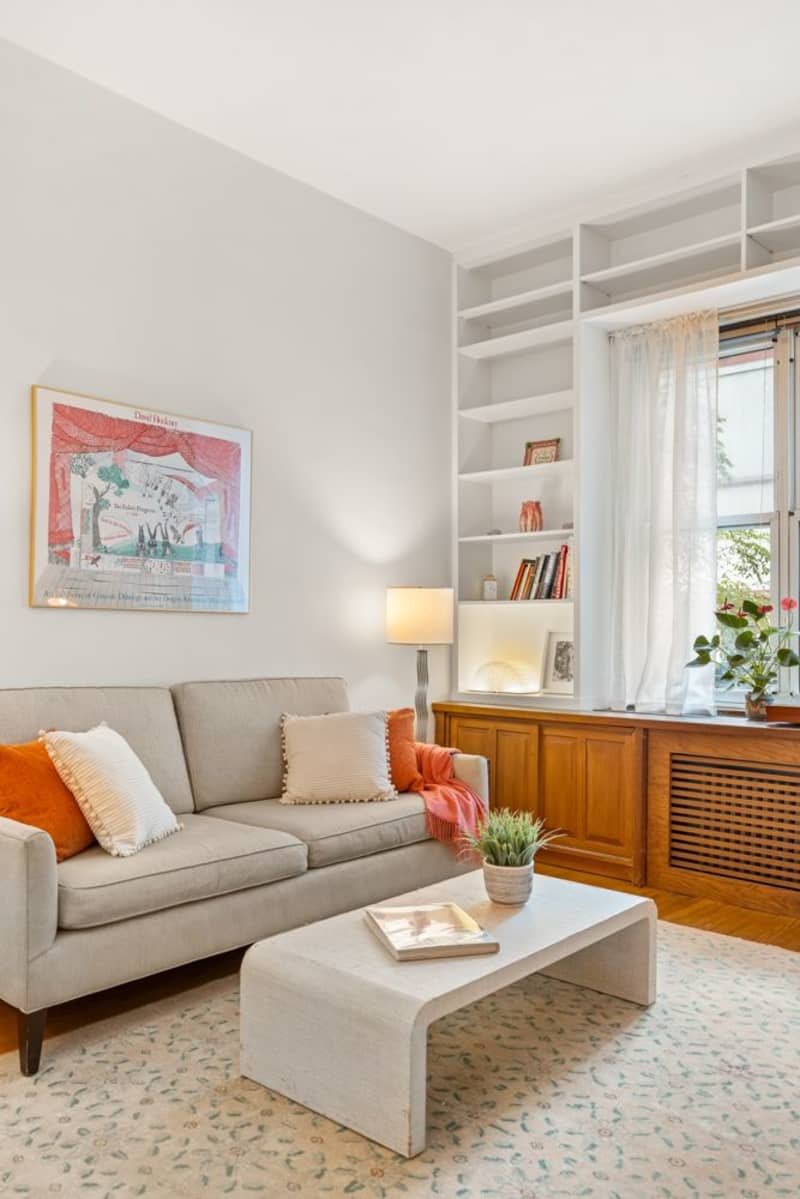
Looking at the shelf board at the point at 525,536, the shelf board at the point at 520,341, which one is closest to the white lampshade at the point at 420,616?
the shelf board at the point at 525,536

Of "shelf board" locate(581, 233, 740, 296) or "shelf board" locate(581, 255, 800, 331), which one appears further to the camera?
"shelf board" locate(581, 233, 740, 296)

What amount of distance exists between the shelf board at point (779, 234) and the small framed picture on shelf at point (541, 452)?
4.16 feet

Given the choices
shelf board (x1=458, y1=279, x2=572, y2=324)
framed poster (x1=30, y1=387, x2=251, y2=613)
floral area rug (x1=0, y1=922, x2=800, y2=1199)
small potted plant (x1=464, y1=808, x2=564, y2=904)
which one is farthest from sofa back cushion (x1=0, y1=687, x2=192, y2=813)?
shelf board (x1=458, y1=279, x2=572, y2=324)

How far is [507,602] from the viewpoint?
4.68 meters

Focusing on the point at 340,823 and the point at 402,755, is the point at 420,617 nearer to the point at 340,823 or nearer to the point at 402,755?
the point at 402,755

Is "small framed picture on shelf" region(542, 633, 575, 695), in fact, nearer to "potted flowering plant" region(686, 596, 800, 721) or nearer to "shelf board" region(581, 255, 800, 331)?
"potted flowering plant" region(686, 596, 800, 721)

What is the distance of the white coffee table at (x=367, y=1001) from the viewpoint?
193 cm

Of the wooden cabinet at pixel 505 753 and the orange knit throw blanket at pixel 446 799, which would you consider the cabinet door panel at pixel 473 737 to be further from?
the orange knit throw blanket at pixel 446 799

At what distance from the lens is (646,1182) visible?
1.86 metres

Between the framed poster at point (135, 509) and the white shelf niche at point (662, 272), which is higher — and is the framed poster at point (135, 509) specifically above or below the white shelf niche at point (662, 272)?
below

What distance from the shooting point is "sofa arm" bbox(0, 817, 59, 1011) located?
227 cm

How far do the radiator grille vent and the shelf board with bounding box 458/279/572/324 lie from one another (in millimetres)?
2229

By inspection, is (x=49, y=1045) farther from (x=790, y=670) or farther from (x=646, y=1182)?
(x=790, y=670)

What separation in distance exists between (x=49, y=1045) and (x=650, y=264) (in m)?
3.73
